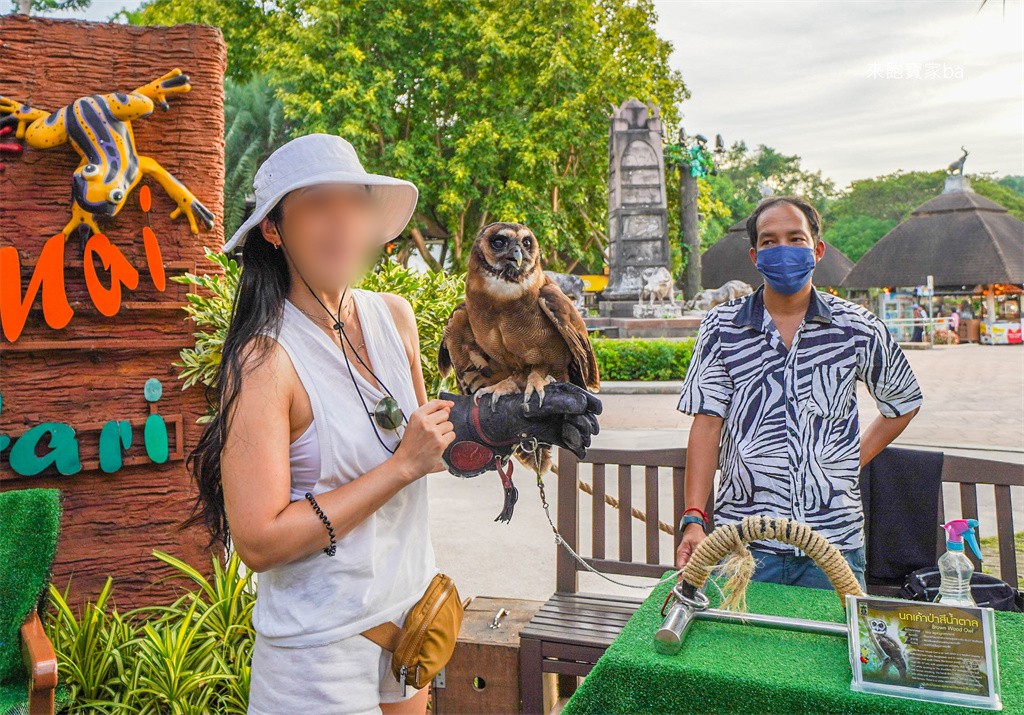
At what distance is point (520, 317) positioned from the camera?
5.81 ft

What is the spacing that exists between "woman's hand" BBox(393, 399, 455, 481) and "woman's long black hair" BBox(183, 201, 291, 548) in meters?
0.29

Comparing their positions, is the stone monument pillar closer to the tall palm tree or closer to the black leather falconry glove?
the tall palm tree

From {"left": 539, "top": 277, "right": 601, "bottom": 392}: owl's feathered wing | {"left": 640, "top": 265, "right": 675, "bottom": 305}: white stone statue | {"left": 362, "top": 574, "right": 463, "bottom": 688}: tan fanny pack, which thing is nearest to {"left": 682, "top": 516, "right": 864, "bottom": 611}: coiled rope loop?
{"left": 539, "top": 277, "right": 601, "bottom": 392}: owl's feathered wing

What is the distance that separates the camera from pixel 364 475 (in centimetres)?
135

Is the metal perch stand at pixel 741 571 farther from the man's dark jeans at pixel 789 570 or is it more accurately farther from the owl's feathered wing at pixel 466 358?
the owl's feathered wing at pixel 466 358

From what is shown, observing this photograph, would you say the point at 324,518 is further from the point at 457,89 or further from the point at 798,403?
the point at 457,89

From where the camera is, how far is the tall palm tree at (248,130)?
1807cm

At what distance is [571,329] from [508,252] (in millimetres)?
232

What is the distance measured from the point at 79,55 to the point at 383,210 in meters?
2.86

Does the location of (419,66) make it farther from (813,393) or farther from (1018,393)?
(813,393)

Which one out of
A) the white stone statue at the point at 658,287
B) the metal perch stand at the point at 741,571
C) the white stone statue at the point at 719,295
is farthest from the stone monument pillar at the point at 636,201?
the metal perch stand at the point at 741,571

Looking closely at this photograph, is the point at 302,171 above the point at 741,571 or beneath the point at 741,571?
above

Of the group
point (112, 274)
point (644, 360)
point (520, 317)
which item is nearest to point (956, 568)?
point (520, 317)

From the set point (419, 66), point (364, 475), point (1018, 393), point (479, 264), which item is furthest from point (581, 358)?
point (419, 66)
